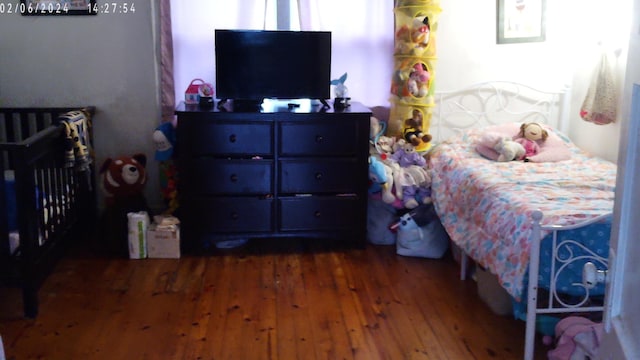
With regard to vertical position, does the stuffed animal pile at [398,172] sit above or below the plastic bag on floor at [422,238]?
above

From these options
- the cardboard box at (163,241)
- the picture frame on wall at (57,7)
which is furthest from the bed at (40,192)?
the picture frame on wall at (57,7)

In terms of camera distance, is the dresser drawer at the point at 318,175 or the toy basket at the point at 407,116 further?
the toy basket at the point at 407,116

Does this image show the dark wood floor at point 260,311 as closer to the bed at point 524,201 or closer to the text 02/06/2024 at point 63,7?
the bed at point 524,201

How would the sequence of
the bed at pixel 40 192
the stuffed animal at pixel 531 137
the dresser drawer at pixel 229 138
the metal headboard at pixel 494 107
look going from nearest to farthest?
1. the bed at pixel 40 192
2. the dresser drawer at pixel 229 138
3. the stuffed animal at pixel 531 137
4. the metal headboard at pixel 494 107

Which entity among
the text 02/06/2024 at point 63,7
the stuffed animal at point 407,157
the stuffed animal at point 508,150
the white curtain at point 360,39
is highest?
the text 02/06/2024 at point 63,7

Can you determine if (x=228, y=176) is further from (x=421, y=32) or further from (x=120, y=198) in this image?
(x=421, y=32)

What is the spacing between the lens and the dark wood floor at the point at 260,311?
2689 mm

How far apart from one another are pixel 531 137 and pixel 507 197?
3.52ft

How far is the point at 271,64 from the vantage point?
12.4 ft

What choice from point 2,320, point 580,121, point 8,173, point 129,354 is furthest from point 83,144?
point 580,121

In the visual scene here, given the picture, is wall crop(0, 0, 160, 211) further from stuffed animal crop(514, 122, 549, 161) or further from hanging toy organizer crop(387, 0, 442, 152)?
stuffed animal crop(514, 122, 549, 161)

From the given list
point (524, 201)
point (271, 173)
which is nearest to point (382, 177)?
point (271, 173)

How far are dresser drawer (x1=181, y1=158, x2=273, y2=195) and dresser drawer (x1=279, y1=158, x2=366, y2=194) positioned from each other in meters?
0.10

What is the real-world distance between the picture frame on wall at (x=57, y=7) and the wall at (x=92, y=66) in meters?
0.03
